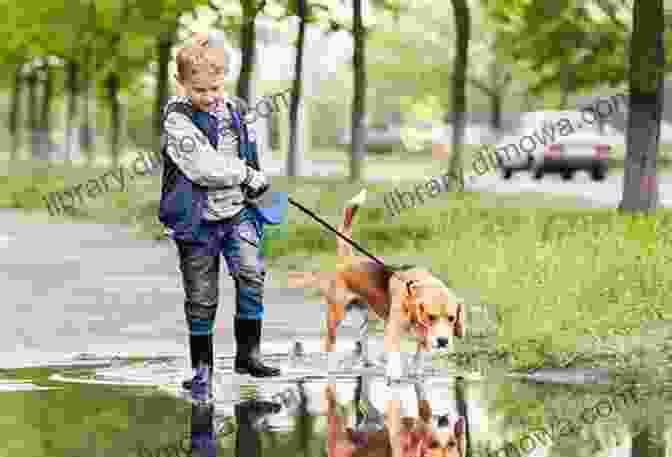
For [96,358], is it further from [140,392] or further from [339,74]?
[339,74]

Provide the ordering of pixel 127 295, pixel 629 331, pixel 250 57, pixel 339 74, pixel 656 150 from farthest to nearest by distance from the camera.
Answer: pixel 339 74 < pixel 250 57 < pixel 656 150 < pixel 127 295 < pixel 629 331

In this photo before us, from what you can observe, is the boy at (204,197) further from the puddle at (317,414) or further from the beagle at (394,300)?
the beagle at (394,300)

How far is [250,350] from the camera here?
10695mm

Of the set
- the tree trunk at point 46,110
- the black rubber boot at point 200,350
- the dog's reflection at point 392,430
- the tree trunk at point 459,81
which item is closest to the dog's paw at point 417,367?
the dog's reflection at point 392,430

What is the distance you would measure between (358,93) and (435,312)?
2377cm

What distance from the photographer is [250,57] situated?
33.1m

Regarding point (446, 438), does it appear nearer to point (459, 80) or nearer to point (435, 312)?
point (435, 312)

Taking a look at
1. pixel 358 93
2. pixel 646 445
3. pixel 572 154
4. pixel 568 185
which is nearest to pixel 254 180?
pixel 646 445

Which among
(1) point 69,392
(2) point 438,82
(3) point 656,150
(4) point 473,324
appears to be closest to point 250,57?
(3) point 656,150

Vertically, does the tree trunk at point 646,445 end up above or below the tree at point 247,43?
below

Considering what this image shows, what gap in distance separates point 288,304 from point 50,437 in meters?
7.80

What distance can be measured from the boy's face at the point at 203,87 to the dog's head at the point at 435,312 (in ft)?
4.94

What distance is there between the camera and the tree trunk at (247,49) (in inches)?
1265

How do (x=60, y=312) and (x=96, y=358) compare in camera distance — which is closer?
(x=96, y=358)
